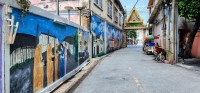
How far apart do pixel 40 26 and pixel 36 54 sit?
826 mm

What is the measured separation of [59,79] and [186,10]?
1155 centimetres

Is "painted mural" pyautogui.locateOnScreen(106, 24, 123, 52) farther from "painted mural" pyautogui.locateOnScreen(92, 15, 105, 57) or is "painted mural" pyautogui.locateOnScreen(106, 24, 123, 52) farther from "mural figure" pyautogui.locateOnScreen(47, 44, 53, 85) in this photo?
"mural figure" pyautogui.locateOnScreen(47, 44, 53, 85)

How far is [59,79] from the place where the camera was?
A: 1073cm

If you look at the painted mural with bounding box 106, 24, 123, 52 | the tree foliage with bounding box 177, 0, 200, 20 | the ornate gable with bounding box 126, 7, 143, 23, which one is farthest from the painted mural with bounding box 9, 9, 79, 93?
the ornate gable with bounding box 126, 7, 143, 23

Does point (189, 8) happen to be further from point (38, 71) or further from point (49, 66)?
point (38, 71)

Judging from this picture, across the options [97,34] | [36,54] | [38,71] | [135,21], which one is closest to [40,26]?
[36,54]

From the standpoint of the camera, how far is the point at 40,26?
8227 millimetres

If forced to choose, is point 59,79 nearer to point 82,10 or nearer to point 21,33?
point 21,33

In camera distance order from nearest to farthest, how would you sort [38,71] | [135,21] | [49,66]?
[38,71]
[49,66]
[135,21]

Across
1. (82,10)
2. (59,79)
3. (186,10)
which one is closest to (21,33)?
(59,79)

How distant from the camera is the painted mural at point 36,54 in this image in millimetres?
6445

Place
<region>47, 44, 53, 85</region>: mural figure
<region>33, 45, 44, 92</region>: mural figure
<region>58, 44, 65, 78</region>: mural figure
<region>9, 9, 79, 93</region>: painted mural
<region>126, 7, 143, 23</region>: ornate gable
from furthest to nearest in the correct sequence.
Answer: <region>126, 7, 143, 23</region>: ornate gable
<region>58, 44, 65, 78</region>: mural figure
<region>47, 44, 53, 85</region>: mural figure
<region>33, 45, 44, 92</region>: mural figure
<region>9, 9, 79, 93</region>: painted mural

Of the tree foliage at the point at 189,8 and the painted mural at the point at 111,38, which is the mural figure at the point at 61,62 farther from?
the painted mural at the point at 111,38

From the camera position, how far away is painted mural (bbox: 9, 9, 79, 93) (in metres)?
6.45
